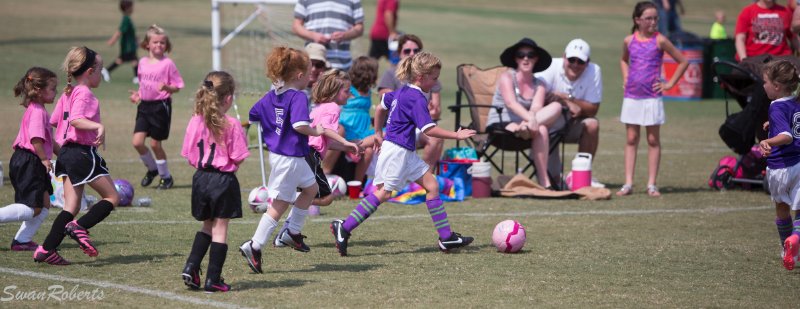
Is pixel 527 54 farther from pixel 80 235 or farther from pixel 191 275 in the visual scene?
pixel 191 275

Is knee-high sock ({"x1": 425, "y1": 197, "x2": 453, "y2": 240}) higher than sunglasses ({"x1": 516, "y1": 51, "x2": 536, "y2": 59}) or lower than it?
lower

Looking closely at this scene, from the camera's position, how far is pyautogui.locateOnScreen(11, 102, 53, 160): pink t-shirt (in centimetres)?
755

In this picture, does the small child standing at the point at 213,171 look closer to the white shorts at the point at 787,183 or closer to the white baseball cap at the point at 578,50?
→ the white shorts at the point at 787,183

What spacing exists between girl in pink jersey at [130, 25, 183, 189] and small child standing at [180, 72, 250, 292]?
488 centimetres

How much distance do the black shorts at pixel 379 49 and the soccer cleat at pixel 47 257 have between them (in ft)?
54.2

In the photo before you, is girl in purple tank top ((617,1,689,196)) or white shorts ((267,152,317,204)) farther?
girl in purple tank top ((617,1,689,196))

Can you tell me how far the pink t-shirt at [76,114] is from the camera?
740 centimetres

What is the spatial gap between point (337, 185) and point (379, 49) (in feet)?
43.2

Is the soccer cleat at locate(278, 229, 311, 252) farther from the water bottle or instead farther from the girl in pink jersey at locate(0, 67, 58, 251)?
the water bottle

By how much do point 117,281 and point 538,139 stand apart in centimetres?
573

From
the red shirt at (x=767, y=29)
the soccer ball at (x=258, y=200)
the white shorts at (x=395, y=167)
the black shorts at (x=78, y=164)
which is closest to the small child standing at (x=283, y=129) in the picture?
the white shorts at (x=395, y=167)

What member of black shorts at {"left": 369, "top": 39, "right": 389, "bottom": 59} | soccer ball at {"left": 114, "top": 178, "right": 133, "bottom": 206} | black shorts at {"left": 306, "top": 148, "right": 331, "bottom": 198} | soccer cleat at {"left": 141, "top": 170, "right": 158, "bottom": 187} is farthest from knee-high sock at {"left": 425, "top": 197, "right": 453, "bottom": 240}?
black shorts at {"left": 369, "top": 39, "right": 389, "bottom": 59}

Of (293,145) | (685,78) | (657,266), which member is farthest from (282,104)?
(685,78)

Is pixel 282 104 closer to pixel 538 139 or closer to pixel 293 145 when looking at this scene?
pixel 293 145
